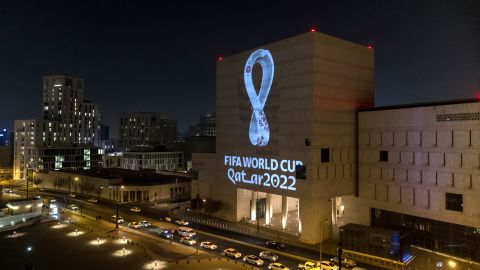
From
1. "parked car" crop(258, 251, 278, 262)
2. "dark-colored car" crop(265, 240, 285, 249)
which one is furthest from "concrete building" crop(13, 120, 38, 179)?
"parked car" crop(258, 251, 278, 262)

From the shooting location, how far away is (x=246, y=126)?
77.8 m

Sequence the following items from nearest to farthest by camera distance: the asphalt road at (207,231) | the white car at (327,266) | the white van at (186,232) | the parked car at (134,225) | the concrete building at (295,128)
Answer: the white car at (327,266)
the asphalt road at (207,231)
the concrete building at (295,128)
the white van at (186,232)
the parked car at (134,225)

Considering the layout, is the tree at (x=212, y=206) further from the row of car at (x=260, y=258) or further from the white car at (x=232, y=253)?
the white car at (x=232, y=253)

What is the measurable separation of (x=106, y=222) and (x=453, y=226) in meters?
63.9

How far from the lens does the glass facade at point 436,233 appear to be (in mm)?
52688

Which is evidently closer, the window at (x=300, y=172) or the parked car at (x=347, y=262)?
the parked car at (x=347, y=262)

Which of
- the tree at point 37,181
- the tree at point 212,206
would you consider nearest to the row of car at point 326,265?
the tree at point 212,206

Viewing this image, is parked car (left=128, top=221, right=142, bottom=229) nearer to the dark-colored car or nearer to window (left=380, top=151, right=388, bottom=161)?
the dark-colored car

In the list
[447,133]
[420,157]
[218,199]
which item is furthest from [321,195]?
[218,199]

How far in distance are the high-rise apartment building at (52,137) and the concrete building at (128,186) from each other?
118ft

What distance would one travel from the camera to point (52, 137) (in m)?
186

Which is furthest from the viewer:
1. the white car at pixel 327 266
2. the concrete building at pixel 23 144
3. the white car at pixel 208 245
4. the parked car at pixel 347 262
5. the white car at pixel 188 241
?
the concrete building at pixel 23 144

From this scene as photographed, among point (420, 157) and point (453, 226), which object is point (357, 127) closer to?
point (420, 157)

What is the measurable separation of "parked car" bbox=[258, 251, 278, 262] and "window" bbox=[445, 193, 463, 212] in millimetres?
26773
